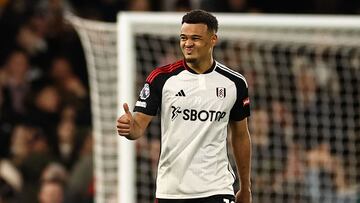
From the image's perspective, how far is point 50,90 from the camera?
471 inches

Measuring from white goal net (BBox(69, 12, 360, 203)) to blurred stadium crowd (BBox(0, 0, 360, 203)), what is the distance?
2.33ft

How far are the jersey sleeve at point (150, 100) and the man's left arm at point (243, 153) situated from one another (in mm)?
448

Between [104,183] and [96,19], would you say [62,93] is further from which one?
[104,183]

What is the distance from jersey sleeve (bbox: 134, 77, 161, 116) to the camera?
18.8 feet

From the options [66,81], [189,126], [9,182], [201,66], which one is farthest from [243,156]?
[66,81]

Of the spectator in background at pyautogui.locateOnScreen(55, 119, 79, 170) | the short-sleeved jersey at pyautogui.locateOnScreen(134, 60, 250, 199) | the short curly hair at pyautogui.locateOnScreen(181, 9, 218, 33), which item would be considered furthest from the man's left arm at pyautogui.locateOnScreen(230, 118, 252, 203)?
the spectator in background at pyautogui.locateOnScreen(55, 119, 79, 170)

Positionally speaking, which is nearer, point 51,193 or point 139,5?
point 51,193

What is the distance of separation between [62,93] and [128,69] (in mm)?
3487

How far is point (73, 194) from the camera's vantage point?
1023 cm

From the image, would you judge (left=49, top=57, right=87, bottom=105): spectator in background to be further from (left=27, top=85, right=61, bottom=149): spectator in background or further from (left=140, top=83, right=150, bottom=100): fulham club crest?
(left=140, top=83, right=150, bottom=100): fulham club crest

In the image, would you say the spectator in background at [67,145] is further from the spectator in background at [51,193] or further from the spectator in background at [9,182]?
the spectator in background at [51,193]

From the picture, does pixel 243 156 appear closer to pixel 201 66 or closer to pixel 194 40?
pixel 201 66

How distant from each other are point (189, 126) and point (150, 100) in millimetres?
231

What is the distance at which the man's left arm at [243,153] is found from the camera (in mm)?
5984
